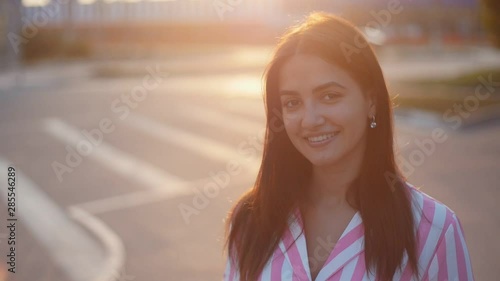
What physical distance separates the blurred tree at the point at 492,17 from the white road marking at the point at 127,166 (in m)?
11.4

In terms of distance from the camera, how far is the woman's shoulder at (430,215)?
95.1 inches

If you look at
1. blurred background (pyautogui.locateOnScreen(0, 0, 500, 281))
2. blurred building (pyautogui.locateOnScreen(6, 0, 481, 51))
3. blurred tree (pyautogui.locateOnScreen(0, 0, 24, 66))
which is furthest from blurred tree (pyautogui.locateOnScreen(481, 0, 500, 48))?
blurred building (pyautogui.locateOnScreen(6, 0, 481, 51))

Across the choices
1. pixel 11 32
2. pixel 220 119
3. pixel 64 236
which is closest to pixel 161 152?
pixel 220 119

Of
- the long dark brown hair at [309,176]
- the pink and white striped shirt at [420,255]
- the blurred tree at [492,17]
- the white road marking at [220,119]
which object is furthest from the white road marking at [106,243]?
the blurred tree at [492,17]

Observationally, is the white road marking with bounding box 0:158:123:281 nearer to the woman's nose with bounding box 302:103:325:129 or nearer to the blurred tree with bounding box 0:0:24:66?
the woman's nose with bounding box 302:103:325:129

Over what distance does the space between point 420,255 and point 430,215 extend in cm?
14

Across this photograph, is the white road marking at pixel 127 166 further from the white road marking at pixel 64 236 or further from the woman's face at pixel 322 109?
the woman's face at pixel 322 109

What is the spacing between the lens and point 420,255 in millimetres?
2393

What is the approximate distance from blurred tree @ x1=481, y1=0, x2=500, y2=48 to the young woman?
18567 mm

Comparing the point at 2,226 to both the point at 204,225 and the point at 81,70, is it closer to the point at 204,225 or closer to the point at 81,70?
the point at 204,225

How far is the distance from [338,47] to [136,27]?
54.4 metres

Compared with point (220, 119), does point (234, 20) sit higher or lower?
higher

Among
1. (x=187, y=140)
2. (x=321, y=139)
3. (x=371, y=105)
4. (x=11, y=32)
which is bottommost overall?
(x=321, y=139)

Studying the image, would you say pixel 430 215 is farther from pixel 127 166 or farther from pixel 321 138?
pixel 127 166
